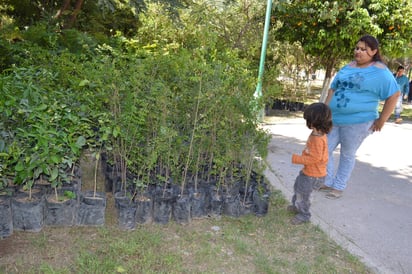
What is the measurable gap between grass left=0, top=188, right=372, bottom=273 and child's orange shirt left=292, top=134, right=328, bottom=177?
0.55 meters

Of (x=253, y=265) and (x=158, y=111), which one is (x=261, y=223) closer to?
(x=253, y=265)

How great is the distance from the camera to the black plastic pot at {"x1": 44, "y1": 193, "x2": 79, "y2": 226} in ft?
10.4

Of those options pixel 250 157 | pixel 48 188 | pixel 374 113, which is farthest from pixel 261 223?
pixel 48 188

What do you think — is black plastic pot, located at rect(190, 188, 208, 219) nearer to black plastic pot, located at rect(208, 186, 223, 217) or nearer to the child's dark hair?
black plastic pot, located at rect(208, 186, 223, 217)

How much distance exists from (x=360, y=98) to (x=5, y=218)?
139 inches

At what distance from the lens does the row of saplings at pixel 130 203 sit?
3.09 meters

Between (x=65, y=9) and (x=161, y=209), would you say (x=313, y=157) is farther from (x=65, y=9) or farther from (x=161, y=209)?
(x=65, y=9)

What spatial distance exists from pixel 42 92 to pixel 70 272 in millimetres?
1454

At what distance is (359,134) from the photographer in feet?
13.4

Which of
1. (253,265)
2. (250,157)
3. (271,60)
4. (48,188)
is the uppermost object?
(271,60)

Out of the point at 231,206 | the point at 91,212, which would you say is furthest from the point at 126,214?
the point at 231,206

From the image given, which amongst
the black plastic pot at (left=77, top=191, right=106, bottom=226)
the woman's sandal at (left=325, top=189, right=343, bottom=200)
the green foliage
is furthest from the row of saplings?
the green foliage

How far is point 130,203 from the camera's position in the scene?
331 cm

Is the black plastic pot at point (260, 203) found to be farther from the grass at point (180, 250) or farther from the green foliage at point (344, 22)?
the green foliage at point (344, 22)
